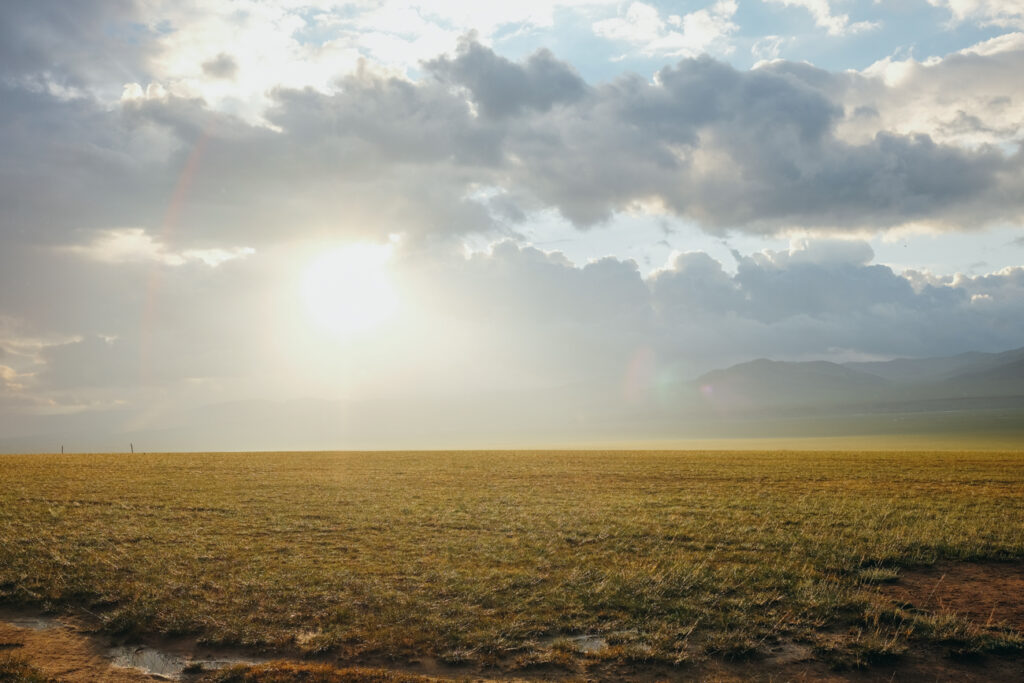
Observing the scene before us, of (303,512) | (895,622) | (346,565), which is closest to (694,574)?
(895,622)

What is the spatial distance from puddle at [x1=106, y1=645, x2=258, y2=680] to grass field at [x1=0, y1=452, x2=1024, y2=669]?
714 millimetres

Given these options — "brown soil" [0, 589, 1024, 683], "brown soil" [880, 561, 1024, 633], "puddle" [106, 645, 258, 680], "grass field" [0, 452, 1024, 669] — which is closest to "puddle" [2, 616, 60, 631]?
"brown soil" [0, 589, 1024, 683]

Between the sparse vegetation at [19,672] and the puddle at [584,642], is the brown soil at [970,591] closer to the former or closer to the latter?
the puddle at [584,642]

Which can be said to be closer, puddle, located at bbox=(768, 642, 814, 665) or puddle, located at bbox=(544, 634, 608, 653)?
puddle, located at bbox=(768, 642, 814, 665)

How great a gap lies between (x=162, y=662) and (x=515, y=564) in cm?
994

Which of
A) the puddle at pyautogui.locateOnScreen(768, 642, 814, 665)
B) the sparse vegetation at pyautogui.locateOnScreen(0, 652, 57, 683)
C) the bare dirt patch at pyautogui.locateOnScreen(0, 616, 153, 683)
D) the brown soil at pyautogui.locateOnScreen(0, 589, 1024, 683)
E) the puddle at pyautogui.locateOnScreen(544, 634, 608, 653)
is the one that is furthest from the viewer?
the puddle at pyautogui.locateOnScreen(544, 634, 608, 653)

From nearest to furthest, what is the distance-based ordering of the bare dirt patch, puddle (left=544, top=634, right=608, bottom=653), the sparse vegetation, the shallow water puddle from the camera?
1. the sparse vegetation
2. the bare dirt patch
3. puddle (left=544, top=634, right=608, bottom=653)
4. the shallow water puddle

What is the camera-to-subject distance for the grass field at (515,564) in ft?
45.6

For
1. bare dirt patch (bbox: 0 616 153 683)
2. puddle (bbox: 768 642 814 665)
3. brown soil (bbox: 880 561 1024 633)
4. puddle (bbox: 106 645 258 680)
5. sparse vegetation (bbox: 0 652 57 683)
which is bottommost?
brown soil (bbox: 880 561 1024 633)

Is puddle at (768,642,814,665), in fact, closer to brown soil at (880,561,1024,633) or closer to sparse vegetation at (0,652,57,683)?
brown soil at (880,561,1024,633)

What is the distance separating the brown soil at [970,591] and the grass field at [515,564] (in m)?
0.52

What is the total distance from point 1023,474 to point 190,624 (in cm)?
5128

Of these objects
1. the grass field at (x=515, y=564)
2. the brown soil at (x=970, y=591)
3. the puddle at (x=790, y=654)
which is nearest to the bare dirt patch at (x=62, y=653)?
the grass field at (x=515, y=564)

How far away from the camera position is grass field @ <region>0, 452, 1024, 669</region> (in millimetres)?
13906
